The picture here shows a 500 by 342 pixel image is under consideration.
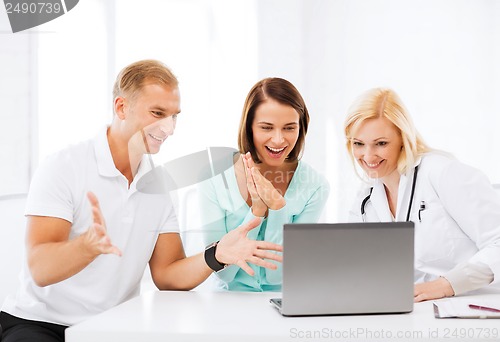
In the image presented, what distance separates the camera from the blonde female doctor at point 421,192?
1865mm

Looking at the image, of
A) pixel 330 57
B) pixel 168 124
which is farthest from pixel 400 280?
pixel 330 57

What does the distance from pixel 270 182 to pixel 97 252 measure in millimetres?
669

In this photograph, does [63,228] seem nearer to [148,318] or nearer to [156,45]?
[148,318]

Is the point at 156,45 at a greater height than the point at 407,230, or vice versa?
the point at 156,45

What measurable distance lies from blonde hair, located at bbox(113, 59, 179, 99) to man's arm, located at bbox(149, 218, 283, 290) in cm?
51

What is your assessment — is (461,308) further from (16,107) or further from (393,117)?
(16,107)

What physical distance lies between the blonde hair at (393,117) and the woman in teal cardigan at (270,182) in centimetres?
24

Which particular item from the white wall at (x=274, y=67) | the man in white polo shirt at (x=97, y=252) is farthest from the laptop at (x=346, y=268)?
the white wall at (x=274, y=67)

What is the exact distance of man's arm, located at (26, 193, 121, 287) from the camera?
1.73m

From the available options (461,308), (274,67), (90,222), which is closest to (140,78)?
(90,222)

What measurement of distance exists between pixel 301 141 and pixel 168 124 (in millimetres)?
479

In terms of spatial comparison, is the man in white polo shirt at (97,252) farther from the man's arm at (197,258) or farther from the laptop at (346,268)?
the laptop at (346,268)

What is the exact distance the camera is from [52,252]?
1760mm

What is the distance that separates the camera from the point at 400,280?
59.3 inches
